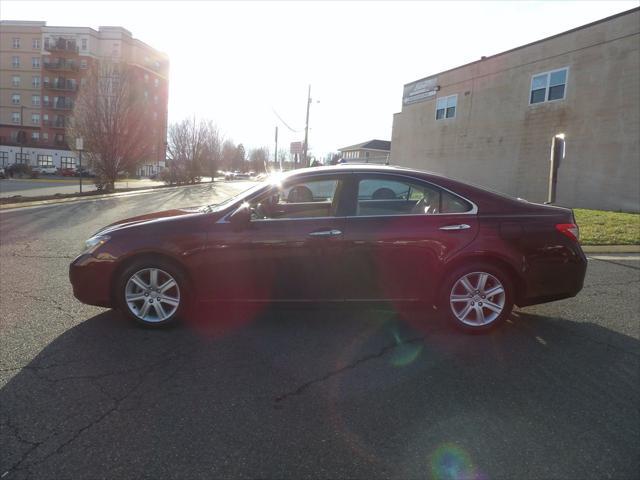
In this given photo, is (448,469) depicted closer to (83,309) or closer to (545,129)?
(83,309)

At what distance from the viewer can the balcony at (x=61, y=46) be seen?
71.1 m

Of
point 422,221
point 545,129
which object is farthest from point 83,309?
point 545,129

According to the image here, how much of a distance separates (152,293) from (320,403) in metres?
2.08

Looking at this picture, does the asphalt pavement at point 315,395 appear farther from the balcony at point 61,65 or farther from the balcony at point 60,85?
the balcony at point 61,65

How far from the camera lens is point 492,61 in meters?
27.0

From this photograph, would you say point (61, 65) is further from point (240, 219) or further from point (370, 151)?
point (240, 219)

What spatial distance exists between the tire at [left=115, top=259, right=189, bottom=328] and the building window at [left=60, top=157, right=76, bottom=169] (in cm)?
7506

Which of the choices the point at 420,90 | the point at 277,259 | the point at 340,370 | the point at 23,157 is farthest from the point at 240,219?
the point at 23,157

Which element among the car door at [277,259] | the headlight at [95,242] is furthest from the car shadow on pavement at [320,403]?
the headlight at [95,242]

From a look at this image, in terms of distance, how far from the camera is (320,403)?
2.98 meters

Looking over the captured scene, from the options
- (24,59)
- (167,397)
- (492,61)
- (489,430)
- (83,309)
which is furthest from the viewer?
(24,59)

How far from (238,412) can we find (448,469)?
1320mm

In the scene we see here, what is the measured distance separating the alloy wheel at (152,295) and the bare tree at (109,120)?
2698cm

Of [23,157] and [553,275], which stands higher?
[23,157]
